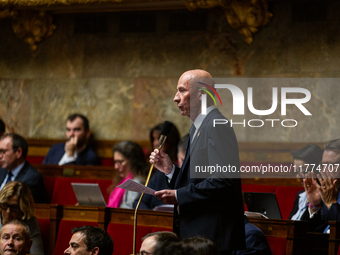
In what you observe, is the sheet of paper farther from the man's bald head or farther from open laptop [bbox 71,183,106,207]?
open laptop [bbox 71,183,106,207]

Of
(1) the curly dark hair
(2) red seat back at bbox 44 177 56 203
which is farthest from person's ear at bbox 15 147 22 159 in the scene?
(1) the curly dark hair

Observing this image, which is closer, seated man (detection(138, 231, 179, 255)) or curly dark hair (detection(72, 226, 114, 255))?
seated man (detection(138, 231, 179, 255))

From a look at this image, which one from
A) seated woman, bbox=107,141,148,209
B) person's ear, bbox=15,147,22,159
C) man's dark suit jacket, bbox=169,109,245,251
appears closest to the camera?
man's dark suit jacket, bbox=169,109,245,251

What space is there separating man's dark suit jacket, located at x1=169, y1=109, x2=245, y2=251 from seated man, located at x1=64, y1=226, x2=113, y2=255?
1.62 ft

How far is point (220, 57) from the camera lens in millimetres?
4797

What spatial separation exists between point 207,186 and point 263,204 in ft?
3.54

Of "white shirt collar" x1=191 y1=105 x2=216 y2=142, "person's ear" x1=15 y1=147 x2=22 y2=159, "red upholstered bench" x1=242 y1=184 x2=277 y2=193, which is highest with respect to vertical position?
"person's ear" x1=15 y1=147 x2=22 y2=159

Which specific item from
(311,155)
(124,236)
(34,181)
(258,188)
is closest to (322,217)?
(311,155)

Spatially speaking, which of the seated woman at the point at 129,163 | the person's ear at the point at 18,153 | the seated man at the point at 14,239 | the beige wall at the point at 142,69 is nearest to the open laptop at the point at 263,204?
the seated woman at the point at 129,163

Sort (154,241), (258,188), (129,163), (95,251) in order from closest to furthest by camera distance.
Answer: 1. (154,241)
2. (95,251)
3. (258,188)
4. (129,163)

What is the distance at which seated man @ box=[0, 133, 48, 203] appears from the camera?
371cm

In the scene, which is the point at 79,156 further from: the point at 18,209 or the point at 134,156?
the point at 18,209

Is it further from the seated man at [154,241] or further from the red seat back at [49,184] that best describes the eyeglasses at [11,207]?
the seated man at [154,241]

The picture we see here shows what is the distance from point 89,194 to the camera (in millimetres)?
3201
